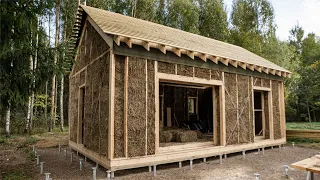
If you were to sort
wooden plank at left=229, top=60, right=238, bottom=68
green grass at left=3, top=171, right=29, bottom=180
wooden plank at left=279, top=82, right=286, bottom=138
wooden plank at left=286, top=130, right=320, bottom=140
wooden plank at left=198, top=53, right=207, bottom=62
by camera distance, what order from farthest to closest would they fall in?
1. wooden plank at left=286, top=130, right=320, bottom=140
2. wooden plank at left=279, top=82, right=286, bottom=138
3. wooden plank at left=229, top=60, right=238, bottom=68
4. wooden plank at left=198, top=53, right=207, bottom=62
5. green grass at left=3, top=171, right=29, bottom=180

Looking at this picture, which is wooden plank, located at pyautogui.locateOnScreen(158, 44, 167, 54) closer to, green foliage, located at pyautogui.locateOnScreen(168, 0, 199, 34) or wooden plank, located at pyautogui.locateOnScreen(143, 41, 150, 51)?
wooden plank, located at pyautogui.locateOnScreen(143, 41, 150, 51)

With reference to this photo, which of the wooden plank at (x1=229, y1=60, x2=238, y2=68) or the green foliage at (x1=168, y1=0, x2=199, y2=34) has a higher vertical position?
the green foliage at (x1=168, y1=0, x2=199, y2=34)

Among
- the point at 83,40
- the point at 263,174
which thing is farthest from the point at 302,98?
the point at 83,40

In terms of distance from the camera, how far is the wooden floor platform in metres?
5.55

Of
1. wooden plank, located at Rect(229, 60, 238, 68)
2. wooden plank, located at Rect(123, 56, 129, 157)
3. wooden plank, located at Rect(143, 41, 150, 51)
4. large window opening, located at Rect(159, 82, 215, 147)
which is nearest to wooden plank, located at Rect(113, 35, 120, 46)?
wooden plank, located at Rect(123, 56, 129, 157)

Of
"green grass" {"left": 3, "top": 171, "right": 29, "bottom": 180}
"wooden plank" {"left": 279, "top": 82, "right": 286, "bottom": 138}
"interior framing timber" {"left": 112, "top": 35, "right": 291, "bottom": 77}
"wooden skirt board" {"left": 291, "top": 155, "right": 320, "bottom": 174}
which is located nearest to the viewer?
"wooden skirt board" {"left": 291, "top": 155, "right": 320, "bottom": 174}

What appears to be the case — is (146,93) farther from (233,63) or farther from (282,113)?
(282,113)

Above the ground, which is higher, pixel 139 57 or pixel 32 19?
pixel 32 19

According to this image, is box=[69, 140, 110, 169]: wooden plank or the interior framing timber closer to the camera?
the interior framing timber

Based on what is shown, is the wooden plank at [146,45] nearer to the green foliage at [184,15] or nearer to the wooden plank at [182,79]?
the wooden plank at [182,79]

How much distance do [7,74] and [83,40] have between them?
3.62 metres

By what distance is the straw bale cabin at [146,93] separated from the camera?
18.7 feet

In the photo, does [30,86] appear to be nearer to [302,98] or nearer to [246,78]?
[246,78]

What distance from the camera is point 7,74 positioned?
558 centimetres
